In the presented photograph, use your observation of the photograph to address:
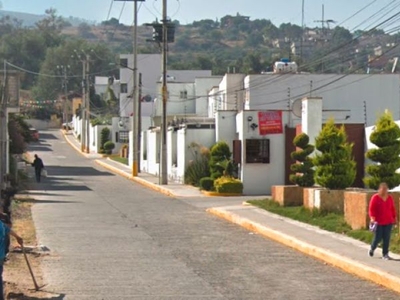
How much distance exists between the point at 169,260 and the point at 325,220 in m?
7.34

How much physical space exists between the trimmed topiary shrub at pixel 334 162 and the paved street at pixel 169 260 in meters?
2.83

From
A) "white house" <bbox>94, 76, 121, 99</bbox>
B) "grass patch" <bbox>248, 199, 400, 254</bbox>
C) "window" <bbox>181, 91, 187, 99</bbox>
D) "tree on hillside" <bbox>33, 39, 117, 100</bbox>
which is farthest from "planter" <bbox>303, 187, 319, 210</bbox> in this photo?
"tree on hillside" <bbox>33, 39, 117, 100</bbox>

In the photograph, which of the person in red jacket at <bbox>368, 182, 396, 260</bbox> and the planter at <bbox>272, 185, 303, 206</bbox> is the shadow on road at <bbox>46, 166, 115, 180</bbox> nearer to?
the planter at <bbox>272, 185, 303, 206</bbox>

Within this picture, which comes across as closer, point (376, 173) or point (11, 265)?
point (11, 265)

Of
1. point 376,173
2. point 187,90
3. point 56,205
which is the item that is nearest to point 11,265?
point 376,173

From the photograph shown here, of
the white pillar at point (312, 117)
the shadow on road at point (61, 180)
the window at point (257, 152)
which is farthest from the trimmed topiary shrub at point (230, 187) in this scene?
the white pillar at point (312, 117)

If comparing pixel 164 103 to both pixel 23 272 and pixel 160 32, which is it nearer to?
pixel 160 32

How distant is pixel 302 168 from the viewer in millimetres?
29547

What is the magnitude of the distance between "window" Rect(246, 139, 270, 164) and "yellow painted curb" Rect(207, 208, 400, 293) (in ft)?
46.4

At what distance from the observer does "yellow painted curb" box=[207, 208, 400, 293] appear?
1555 cm

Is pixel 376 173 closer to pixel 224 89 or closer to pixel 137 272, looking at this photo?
pixel 137 272

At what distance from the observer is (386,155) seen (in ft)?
75.9

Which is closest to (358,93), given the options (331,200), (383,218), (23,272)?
(331,200)

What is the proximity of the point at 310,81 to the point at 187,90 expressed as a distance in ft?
93.7
